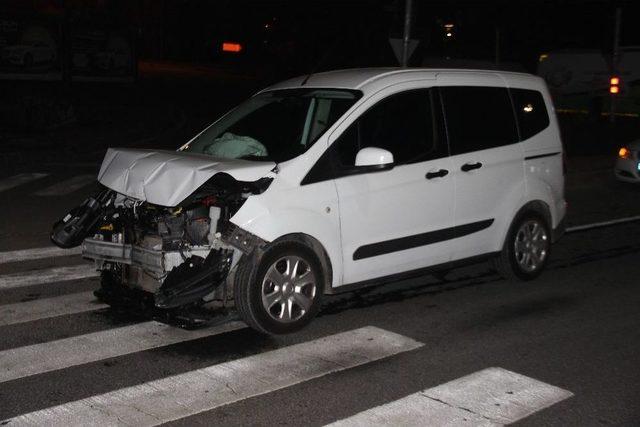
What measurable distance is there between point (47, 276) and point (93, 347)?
2252 millimetres

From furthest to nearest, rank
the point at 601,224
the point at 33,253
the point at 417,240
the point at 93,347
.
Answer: the point at 601,224 → the point at 33,253 → the point at 417,240 → the point at 93,347

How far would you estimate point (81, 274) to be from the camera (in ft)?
25.6

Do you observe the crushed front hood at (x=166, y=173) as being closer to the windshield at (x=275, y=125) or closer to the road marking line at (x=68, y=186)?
the windshield at (x=275, y=125)

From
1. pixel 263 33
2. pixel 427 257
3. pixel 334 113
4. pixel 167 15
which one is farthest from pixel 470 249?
pixel 167 15

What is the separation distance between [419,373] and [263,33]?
73.4 meters

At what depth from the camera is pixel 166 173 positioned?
5824 millimetres

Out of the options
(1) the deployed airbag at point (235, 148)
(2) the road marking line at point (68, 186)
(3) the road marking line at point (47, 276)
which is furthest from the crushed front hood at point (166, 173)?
(2) the road marking line at point (68, 186)

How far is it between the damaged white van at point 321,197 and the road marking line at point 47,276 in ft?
3.87

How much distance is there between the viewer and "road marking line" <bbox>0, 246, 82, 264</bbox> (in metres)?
8.41

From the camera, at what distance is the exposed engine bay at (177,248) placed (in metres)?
5.69

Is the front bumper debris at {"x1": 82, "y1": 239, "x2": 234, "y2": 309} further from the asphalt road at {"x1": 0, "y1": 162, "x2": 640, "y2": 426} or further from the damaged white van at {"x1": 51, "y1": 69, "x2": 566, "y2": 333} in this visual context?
the asphalt road at {"x1": 0, "y1": 162, "x2": 640, "y2": 426}

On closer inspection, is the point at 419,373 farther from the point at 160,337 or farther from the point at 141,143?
the point at 141,143

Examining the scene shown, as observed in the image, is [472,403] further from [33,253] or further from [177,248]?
[33,253]

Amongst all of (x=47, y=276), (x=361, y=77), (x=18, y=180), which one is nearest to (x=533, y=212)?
(x=361, y=77)
